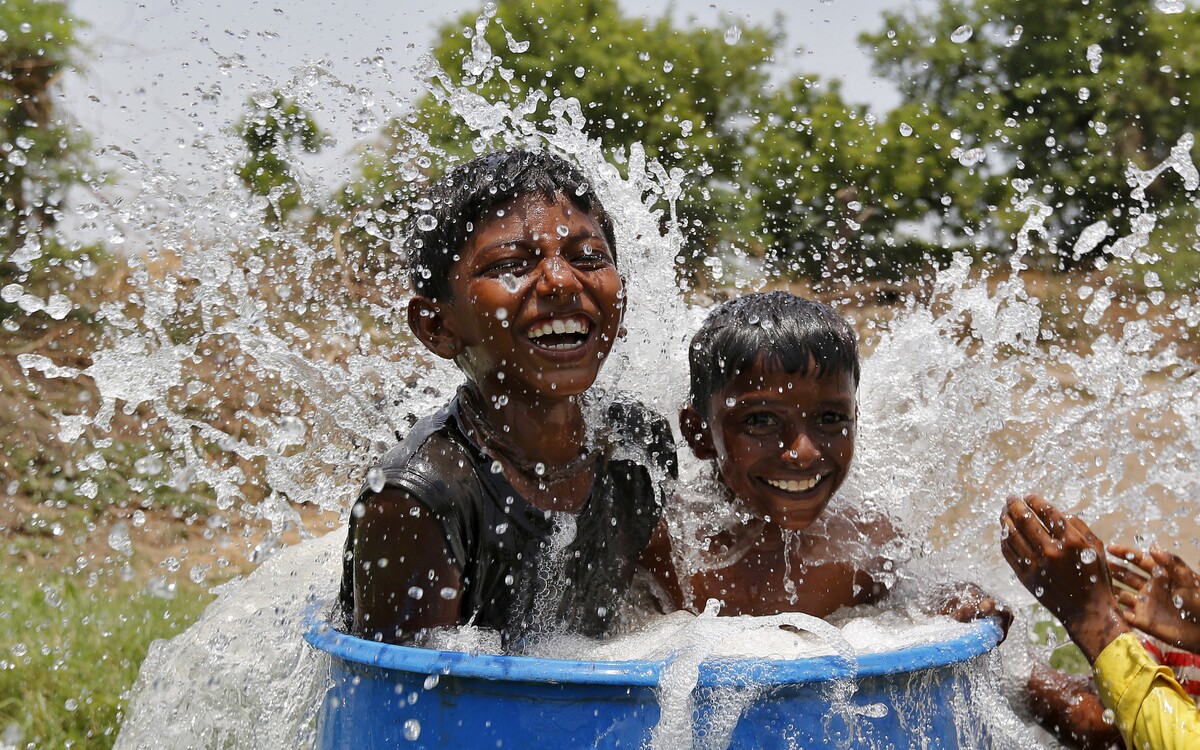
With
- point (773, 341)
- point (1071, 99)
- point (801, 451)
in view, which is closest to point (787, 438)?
point (801, 451)

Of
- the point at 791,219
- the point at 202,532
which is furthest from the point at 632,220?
the point at 791,219

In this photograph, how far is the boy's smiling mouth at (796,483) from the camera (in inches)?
100

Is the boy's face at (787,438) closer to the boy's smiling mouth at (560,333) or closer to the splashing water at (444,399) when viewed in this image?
the splashing water at (444,399)

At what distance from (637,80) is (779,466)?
306 inches

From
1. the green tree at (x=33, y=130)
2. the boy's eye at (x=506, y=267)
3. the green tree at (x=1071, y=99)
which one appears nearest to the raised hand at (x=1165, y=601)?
the boy's eye at (x=506, y=267)

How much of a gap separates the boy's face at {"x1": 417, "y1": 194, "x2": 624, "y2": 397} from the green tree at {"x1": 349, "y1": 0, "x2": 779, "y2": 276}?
652cm

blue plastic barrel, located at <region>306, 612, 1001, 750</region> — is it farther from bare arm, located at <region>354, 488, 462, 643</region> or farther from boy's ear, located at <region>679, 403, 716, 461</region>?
boy's ear, located at <region>679, 403, 716, 461</region>

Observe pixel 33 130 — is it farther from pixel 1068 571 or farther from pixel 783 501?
pixel 1068 571

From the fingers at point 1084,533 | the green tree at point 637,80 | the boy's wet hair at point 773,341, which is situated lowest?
the fingers at point 1084,533

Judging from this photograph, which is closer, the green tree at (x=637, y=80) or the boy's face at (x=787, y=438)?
the boy's face at (x=787, y=438)

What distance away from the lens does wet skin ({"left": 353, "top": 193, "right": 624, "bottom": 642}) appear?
2.09m

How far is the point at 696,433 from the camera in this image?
110 inches

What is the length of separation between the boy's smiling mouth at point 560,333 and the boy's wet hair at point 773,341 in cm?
42

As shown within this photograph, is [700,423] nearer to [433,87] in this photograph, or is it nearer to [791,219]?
[433,87]
